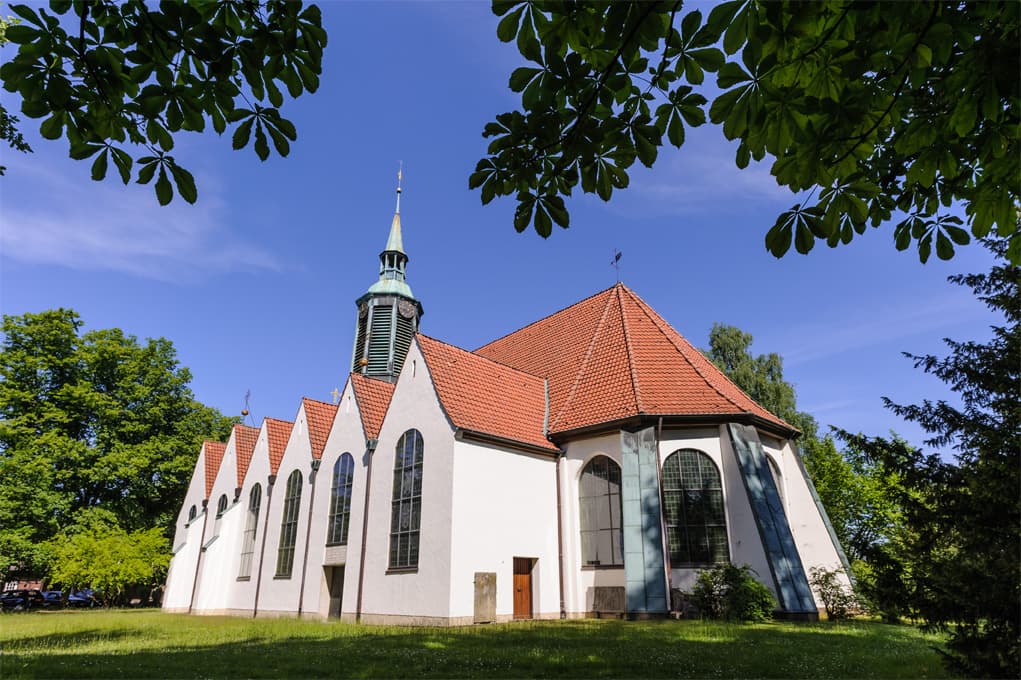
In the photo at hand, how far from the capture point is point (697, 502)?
1694 cm

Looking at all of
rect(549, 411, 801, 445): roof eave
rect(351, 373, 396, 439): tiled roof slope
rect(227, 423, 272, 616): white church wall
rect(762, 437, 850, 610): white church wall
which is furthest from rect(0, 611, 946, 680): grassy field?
rect(227, 423, 272, 616): white church wall

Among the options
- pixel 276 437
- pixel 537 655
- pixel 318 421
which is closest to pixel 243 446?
pixel 276 437

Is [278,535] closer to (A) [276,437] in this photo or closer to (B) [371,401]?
(A) [276,437]

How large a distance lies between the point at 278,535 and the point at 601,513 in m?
13.7

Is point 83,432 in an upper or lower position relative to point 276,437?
upper

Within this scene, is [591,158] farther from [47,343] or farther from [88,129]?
[47,343]

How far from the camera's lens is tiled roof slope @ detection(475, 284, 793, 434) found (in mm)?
17953

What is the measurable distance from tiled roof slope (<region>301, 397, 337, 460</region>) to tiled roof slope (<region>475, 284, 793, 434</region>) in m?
8.35

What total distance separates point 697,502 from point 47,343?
36.7 metres

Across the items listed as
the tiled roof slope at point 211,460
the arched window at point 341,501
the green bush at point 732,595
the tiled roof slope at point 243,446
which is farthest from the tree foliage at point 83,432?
the green bush at point 732,595

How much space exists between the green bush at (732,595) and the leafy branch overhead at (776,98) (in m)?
13.6

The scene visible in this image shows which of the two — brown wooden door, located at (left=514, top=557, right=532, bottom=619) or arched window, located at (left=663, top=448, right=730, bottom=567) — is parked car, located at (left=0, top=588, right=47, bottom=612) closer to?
brown wooden door, located at (left=514, top=557, right=532, bottom=619)

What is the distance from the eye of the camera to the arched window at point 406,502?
56.4ft

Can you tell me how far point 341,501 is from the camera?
2077cm
